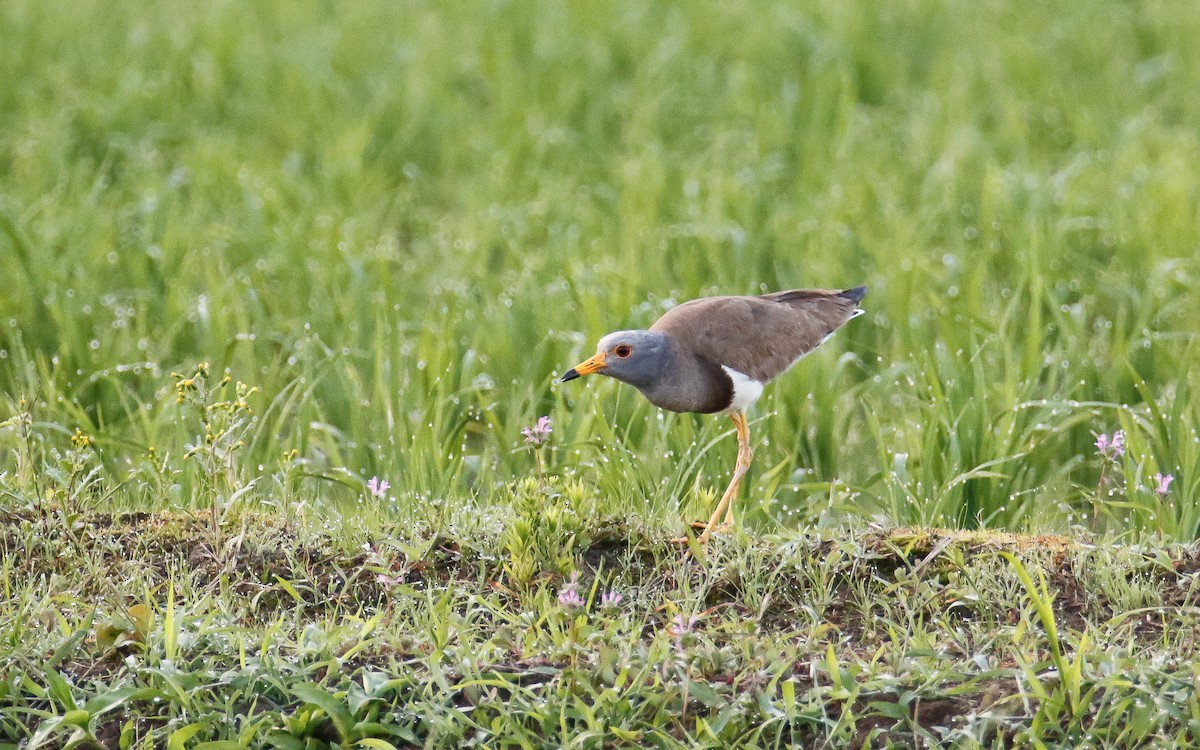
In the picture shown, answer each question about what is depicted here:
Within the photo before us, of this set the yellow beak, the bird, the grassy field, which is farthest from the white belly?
the yellow beak

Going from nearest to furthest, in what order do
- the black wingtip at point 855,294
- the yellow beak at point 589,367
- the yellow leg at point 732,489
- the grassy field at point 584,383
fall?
the grassy field at point 584,383 < the yellow leg at point 732,489 < the yellow beak at point 589,367 < the black wingtip at point 855,294

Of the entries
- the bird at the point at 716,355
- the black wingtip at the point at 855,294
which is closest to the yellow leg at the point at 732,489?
the bird at the point at 716,355

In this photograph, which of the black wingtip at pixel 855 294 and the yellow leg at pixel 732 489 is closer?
the yellow leg at pixel 732 489

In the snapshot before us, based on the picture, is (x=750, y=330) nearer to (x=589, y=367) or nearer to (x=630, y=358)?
(x=630, y=358)

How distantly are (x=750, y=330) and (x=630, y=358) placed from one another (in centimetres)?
53

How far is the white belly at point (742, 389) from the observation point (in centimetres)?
450

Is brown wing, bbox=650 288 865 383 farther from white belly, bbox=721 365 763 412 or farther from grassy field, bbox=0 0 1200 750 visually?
grassy field, bbox=0 0 1200 750

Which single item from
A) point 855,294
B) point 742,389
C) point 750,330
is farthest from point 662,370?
point 855,294

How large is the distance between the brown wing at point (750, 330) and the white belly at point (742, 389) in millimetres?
20

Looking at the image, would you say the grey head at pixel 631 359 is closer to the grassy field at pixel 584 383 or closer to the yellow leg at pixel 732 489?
the grassy field at pixel 584 383

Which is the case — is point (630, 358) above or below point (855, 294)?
above

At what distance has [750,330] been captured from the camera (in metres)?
4.65

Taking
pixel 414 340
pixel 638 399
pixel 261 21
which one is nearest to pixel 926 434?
pixel 638 399

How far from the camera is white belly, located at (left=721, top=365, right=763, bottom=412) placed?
4496 mm
